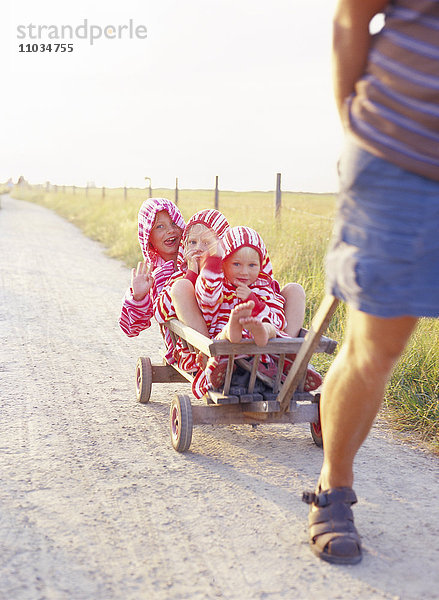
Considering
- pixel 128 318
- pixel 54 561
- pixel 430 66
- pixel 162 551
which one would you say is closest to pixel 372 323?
pixel 430 66

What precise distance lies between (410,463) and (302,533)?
3.48 feet

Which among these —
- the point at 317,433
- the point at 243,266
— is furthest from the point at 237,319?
the point at 317,433

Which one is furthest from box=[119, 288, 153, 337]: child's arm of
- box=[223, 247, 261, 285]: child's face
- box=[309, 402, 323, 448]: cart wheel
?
box=[309, 402, 323, 448]: cart wheel

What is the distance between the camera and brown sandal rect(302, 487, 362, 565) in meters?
2.70

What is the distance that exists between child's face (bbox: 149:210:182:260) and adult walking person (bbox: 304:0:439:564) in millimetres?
2552

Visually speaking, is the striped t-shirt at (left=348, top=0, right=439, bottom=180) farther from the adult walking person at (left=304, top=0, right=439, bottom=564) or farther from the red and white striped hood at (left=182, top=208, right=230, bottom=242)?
the red and white striped hood at (left=182, top=208, right=230, bottom=242)

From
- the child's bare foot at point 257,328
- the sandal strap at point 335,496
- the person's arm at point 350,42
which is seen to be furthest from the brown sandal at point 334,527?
the person's arm at point 350,42

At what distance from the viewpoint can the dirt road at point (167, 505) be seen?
2.56m

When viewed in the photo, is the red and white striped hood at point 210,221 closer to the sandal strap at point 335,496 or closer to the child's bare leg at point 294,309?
the child's bare leg at point 294,309

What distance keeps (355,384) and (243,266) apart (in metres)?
1.47

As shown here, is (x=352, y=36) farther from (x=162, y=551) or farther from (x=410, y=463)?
(x=410, y=463)

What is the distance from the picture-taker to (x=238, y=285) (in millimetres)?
3912

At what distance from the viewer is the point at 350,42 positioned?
239 centimetres

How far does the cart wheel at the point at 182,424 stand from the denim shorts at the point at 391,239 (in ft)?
5.02
